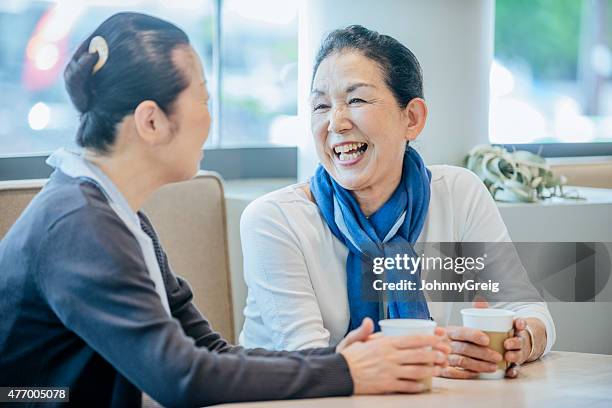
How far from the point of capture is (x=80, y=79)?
131cm

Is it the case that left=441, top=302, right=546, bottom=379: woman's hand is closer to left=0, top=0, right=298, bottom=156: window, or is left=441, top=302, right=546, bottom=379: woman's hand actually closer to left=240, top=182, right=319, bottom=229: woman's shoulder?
left=240, top=182, right=319, bottom=229: woman's shoulder

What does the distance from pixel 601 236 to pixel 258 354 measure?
1329 millimetres

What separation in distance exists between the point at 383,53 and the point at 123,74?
749 millimetres

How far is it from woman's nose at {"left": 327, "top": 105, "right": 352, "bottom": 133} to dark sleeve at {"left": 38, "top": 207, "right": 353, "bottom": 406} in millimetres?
711

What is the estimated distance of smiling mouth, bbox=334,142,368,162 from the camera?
1.90 metres

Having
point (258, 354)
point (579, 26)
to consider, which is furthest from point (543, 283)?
point (579, 26)

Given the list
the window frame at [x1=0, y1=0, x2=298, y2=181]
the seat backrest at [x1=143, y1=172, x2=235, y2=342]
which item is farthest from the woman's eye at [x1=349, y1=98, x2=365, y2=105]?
the window frame at [x1=0, y1=0, x2=298, y2=181]

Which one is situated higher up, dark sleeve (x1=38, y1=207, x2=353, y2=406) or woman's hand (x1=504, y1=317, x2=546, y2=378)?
dark sleeve (x1=38, y1=207, x2=353, y2=406)

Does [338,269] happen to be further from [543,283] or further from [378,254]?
[543,283]

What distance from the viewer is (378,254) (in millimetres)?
1875

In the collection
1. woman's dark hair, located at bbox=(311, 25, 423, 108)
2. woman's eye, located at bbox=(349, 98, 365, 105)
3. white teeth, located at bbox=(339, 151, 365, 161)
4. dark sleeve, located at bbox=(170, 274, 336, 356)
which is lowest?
dark sleeve, located at bbox=(170, 274, 336, 356)

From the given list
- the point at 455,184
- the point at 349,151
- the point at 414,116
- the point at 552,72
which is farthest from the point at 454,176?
the point at 552,72

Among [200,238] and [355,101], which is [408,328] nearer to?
[355,101]

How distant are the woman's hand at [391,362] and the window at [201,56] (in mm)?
1365
